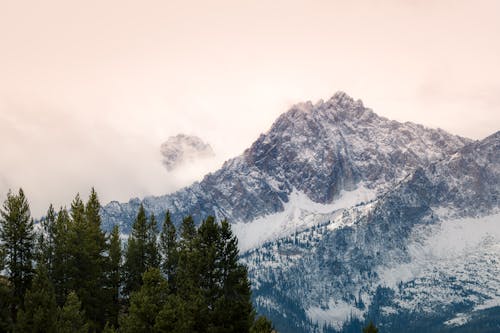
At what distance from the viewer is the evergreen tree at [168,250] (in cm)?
9512

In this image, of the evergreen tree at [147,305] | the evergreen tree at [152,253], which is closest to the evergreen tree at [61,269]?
the evergreen tree at [152,253]

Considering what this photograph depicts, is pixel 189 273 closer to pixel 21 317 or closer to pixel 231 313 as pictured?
pixel 231 313

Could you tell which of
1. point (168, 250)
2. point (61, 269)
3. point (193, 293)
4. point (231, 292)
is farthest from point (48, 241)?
point (231, 292)

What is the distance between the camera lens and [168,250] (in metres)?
97.9

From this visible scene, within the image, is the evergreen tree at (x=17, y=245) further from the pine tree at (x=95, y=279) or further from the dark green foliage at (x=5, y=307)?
the pine tree at (x=95, y=279)

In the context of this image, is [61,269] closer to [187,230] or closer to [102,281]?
[102,281]

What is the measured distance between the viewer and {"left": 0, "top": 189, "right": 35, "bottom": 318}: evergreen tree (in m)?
66.8

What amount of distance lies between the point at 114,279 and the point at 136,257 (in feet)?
26.5

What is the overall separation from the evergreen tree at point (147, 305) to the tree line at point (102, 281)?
0.09 meters

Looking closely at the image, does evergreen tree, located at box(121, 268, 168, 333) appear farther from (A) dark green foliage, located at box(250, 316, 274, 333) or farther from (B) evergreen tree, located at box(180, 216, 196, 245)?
(B) evergreen tree, located at box(180, 216, 196, 245)

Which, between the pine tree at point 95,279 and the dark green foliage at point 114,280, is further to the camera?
the dark green foliage at point 114,280

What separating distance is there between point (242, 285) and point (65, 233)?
28703 mm

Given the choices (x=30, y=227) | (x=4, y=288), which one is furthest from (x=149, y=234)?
(x=4, y=288)

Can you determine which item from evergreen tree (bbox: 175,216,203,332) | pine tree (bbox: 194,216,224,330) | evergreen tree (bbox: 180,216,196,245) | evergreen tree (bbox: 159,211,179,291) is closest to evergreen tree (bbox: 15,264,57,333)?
evergreen tree (bbox: 175,216,203,332)
